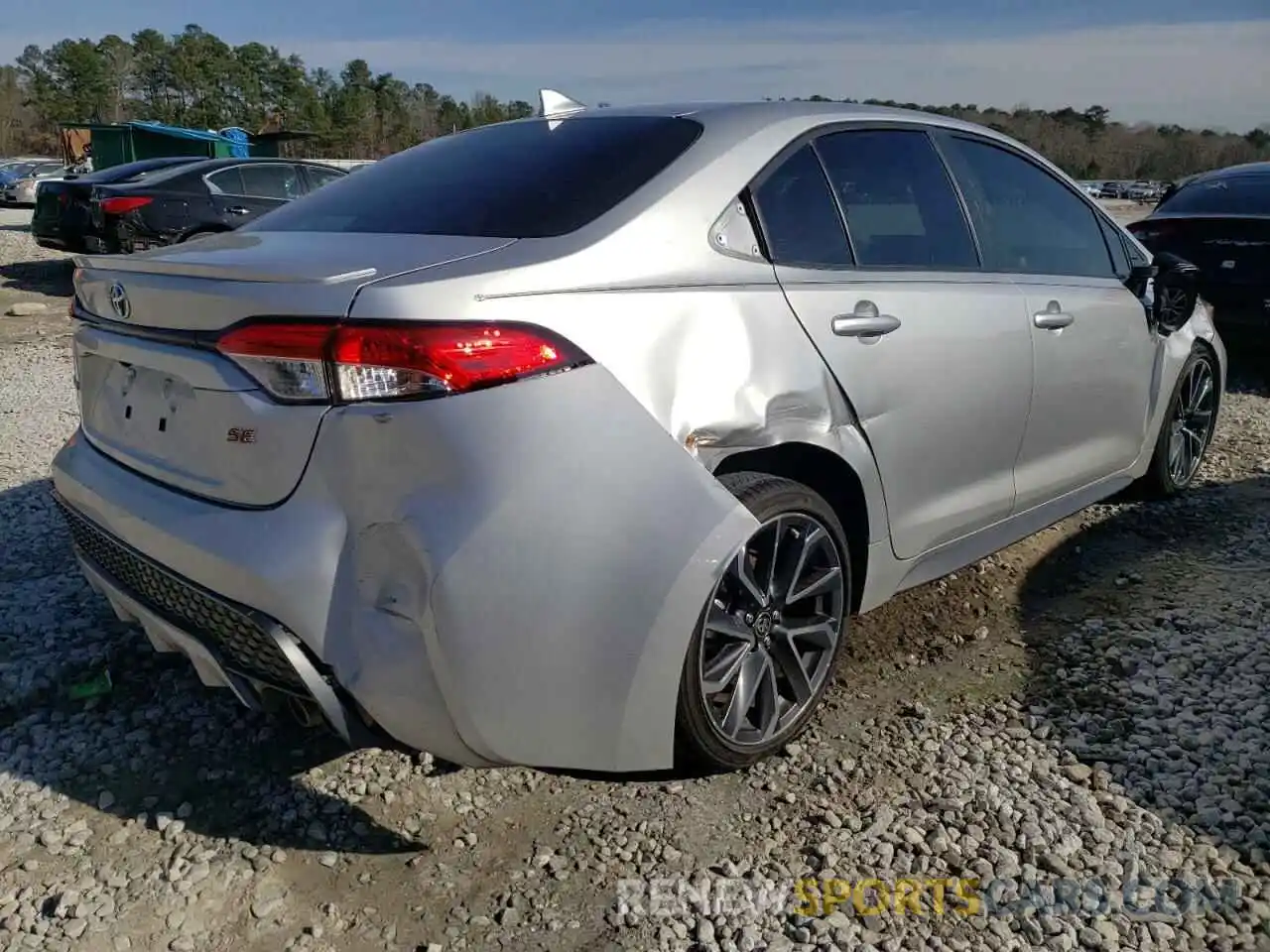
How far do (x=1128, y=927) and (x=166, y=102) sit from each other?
81.9 meters

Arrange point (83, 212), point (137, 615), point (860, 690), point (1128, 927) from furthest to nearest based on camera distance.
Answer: point (83, 212)
point (860, 690)
point (137, 615)
point (1128, 927)

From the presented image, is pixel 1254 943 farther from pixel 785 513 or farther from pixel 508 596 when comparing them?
pixel 508 596

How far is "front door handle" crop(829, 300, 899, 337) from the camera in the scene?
2.60 meters

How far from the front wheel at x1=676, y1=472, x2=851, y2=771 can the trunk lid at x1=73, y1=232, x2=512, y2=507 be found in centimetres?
89

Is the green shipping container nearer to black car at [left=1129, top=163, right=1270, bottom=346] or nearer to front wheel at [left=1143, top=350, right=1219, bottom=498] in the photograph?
black car at [left=1129, top=163, right=1270, bottom=346]

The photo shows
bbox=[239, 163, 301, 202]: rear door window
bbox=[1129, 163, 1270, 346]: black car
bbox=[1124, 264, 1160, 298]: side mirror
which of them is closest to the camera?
bbox=[1124, 264, 1160, 298]: side mirror

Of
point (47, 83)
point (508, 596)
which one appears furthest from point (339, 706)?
point (47, 83)

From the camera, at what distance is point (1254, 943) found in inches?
81.4

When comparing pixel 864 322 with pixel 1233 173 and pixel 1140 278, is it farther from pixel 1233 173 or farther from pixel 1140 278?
pixel 1233 173

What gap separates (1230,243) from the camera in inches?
271

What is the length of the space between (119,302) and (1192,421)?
438cm

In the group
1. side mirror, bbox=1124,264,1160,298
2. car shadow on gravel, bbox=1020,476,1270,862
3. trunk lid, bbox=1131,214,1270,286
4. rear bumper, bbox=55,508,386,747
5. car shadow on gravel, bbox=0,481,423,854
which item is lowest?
car shadow on gravel, bbox=1020,476,1270,862

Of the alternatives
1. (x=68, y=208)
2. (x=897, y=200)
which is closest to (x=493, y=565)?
(x=897, y=200)

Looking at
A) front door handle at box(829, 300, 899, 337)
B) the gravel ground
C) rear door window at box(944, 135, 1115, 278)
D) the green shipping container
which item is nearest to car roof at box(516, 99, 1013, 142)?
rear door window at box(944, 135, 1115, 278)
